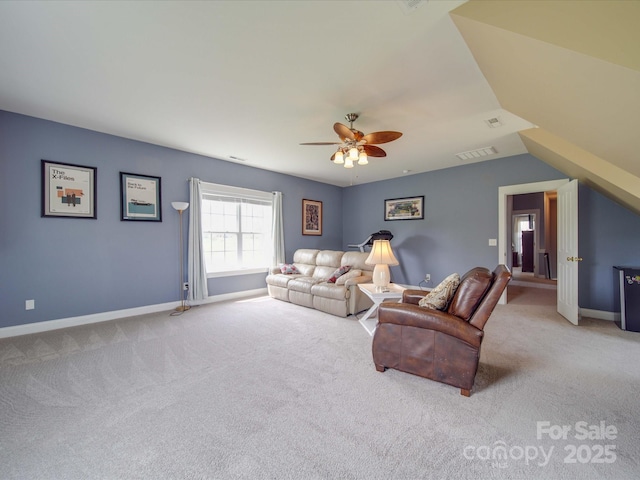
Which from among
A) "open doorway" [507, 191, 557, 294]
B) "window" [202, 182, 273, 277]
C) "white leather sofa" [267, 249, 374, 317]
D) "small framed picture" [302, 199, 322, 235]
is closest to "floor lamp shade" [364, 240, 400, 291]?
"white leather sofa" [267, 249, 374, 317]

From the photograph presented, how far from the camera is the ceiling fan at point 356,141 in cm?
273

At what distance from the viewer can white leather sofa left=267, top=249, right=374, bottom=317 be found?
396 centimetres

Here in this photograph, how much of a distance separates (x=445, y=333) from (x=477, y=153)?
3.69 m

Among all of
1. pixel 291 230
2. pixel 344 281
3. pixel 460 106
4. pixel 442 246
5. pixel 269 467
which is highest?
pixel 460 106

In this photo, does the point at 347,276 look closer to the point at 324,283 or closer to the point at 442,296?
the point at 324,283

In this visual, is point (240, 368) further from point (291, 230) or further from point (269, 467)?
point (291, 230)

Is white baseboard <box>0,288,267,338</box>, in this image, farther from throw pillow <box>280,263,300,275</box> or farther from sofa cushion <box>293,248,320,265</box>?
sofa cushion <box>293,248,320,265</box>

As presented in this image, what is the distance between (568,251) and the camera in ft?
12.4

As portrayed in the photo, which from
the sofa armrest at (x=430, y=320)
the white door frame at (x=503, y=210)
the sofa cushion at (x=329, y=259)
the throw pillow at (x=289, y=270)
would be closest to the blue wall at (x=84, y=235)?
the throw pillow at (x=289, y=270)

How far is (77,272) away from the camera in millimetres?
3521

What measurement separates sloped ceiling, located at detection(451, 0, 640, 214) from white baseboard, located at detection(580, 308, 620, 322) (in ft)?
8.26

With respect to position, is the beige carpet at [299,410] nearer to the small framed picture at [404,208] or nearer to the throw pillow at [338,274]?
the throw pillow at [338,274]

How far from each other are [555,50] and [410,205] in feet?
14.8

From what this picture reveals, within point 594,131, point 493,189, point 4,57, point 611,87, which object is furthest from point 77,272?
point 493,189
